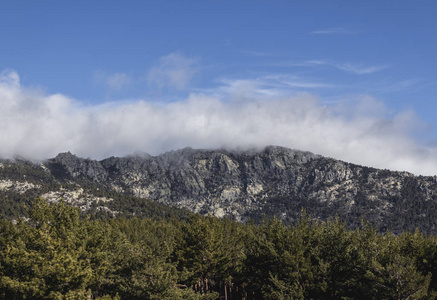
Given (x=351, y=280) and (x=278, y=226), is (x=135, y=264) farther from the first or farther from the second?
(x=351, y=280)

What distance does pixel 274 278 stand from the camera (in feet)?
151

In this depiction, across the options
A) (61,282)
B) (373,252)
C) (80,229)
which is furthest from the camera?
(80,229)

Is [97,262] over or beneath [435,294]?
over

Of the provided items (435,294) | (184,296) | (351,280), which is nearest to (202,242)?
(184,296)

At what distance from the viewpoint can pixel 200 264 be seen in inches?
2367

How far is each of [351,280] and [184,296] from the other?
20254 millimetres

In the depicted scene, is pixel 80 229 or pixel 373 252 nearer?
pixel 373 252

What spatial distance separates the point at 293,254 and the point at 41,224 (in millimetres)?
31609

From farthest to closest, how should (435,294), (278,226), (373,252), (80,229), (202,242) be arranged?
(202,242), (278,226), (80,229), (373,252), (435,294)

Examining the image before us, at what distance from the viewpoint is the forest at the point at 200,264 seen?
35.8m

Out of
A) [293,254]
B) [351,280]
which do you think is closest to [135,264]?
[293,254]

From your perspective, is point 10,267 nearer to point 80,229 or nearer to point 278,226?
point 80,229

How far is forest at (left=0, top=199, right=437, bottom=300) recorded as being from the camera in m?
35.8

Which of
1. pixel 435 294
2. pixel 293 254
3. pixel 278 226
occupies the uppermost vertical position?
pixel 278 226
